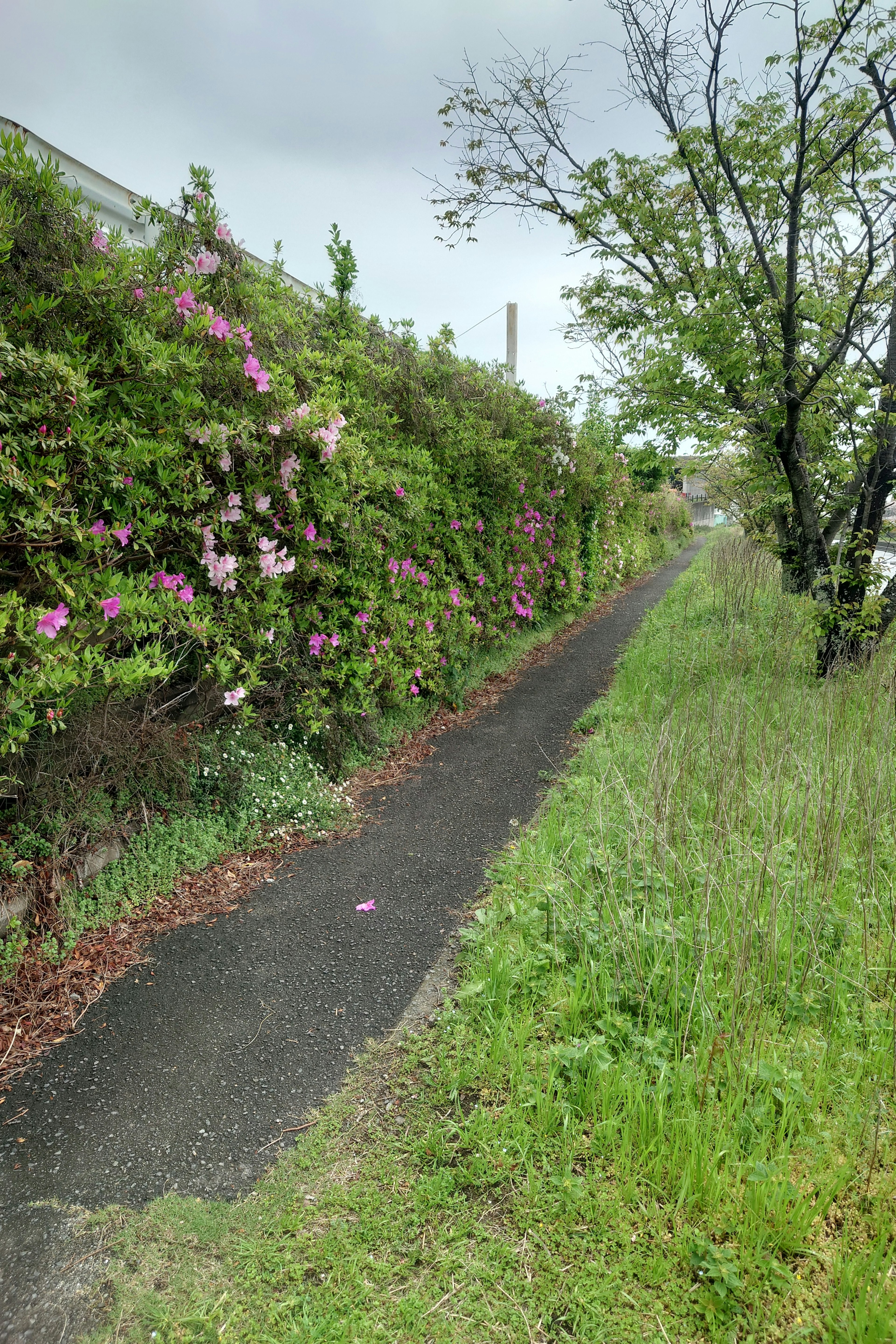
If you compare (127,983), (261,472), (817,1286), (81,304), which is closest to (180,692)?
(261,472)

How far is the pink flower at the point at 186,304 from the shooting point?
3.04m

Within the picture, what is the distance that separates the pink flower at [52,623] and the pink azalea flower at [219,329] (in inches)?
59.2

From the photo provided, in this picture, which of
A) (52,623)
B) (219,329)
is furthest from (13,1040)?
(219,329)

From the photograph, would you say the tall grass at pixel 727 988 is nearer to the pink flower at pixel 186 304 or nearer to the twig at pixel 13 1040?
the twig at pixel 13 1040

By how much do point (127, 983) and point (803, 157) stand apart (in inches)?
268

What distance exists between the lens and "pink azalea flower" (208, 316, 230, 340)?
10.2 feet

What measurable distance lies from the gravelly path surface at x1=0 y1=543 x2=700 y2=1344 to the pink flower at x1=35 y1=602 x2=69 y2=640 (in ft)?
4.88

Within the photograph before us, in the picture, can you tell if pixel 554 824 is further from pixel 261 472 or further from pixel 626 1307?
pixel 261 472

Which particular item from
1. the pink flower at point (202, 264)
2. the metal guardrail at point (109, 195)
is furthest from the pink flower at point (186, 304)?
the metal guardrail at point (109, 195)

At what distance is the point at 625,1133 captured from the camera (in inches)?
75.7

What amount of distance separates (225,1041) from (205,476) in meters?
2.63

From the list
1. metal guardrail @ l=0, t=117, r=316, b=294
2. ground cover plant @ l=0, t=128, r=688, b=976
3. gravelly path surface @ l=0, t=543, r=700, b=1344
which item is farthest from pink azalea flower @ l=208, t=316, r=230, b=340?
gravelly path surface @ l=0, t=543, r=700, b=1344

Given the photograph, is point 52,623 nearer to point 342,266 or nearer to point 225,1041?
point 225,1041

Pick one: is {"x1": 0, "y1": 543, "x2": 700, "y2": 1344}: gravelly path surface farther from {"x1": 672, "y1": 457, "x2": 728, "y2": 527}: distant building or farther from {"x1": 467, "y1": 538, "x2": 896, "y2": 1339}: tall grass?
{"x1": 672, "y1": 457, "x2": 728, "y2": 527}: distant building
